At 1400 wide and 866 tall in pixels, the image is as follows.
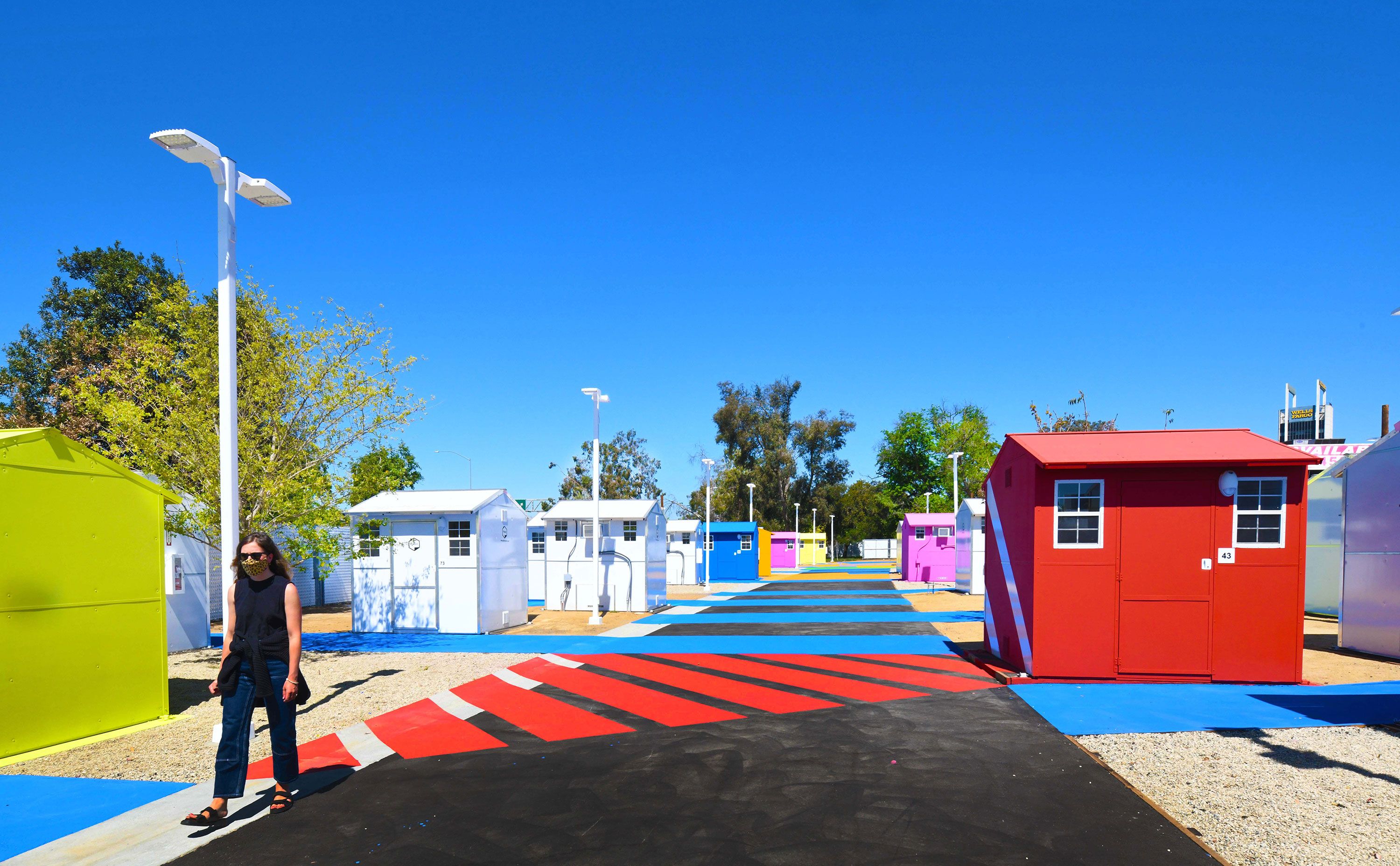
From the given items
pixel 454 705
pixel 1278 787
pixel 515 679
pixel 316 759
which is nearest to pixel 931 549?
pixel 515 679

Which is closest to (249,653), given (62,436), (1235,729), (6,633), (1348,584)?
(6,633)

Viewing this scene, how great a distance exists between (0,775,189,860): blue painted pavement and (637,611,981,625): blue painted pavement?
1368 centimetres

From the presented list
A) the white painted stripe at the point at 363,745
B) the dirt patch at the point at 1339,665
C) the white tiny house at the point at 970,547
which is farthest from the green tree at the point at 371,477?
the white tiny house at the point at 970,547

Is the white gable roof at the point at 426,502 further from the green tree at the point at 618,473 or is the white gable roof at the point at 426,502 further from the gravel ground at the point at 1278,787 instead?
the green tree at the point at 618,473

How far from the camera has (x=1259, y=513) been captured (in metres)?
10.4

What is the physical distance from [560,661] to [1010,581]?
7.21 metres

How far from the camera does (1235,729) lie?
8.05 m

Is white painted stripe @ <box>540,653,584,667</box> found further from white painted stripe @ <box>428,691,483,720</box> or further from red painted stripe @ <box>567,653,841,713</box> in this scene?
white painted stripe @ <box>428,691,483,720</box>

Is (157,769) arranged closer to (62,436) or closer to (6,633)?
(6,633)

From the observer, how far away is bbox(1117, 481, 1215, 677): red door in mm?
10469

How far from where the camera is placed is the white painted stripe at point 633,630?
16984mm

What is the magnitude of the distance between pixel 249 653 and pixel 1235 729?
9.03 meters

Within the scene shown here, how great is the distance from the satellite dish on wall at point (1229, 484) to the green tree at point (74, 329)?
37359 mm

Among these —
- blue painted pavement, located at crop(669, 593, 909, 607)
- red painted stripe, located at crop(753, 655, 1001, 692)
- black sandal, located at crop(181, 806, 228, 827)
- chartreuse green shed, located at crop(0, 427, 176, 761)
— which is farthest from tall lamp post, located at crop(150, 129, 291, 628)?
blue painted pavement, located at crop(669, 593, 909, 607)
